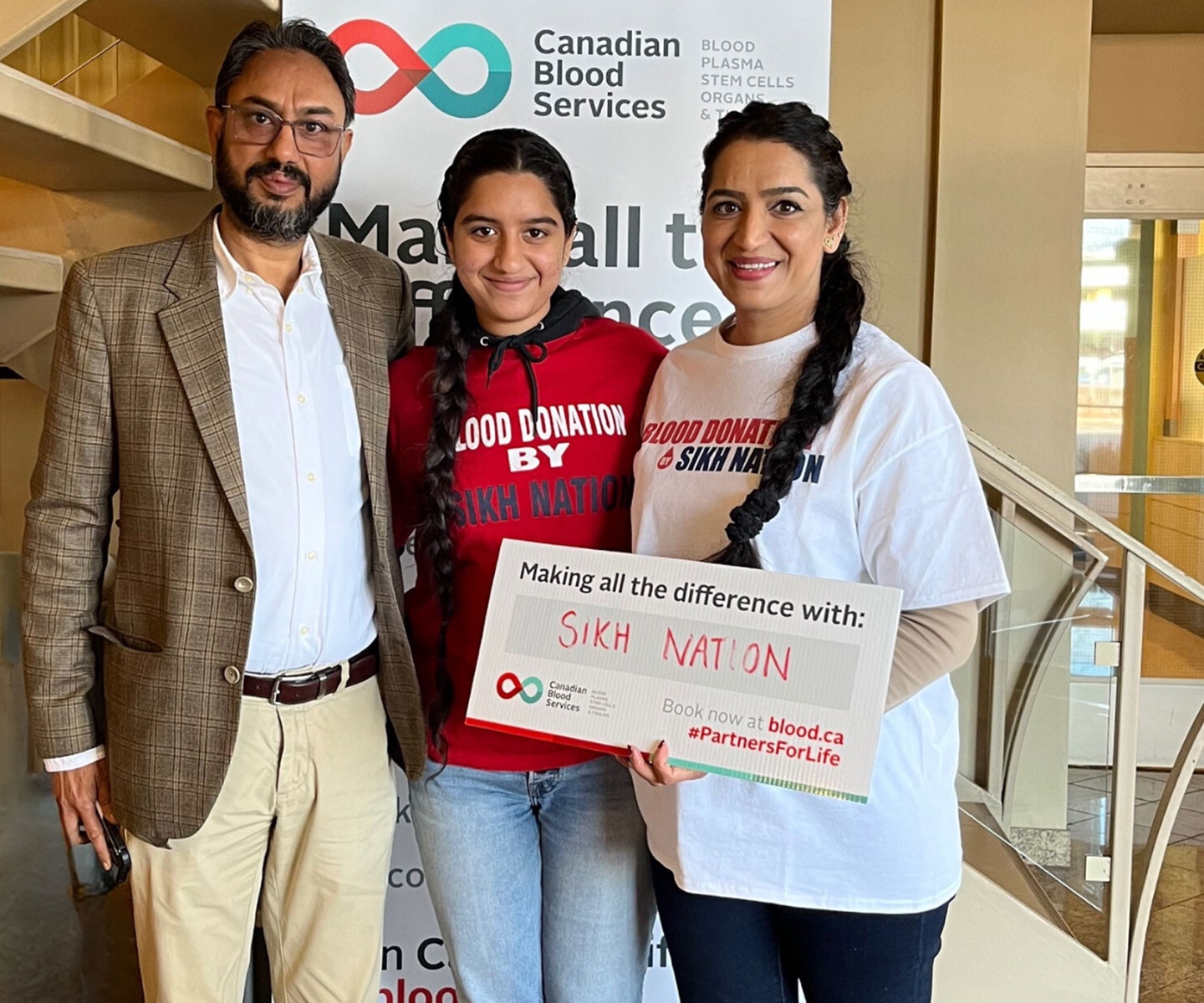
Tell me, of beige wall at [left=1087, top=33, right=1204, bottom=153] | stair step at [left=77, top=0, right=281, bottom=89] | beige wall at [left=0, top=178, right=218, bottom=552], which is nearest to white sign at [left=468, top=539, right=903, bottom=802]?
stair step at [left=77, top=0, right=281, bottom=89]

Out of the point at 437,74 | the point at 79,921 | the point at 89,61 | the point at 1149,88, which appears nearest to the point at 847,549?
the point at 437,74

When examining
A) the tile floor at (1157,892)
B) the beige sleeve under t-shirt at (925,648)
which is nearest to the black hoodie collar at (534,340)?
the beige sleeve under t-shirt at (925,648)

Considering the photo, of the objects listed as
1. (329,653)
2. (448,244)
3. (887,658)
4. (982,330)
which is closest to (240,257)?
(448,244)

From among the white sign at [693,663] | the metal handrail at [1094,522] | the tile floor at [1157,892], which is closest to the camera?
the white sign at [693,663]

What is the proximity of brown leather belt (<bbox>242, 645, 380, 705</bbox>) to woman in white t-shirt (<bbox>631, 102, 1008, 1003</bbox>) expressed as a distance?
0.50m

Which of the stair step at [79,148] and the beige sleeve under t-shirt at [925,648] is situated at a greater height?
the stair step at [79,148]

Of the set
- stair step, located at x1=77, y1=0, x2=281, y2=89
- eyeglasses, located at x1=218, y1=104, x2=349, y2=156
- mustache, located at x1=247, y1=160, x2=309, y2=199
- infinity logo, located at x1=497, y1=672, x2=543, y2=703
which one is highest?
stair step, located at x1=77, y1=0, x2=281, y2=89

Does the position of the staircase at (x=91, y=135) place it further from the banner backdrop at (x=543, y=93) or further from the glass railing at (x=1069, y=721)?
the glass railing at (x=1069, y=721)

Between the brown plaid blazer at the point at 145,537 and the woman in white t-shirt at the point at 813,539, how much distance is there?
0.62 metres

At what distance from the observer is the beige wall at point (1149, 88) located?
4496 mm

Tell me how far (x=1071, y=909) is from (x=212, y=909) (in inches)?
78.1

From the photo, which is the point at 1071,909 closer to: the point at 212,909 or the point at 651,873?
the point at 651,873

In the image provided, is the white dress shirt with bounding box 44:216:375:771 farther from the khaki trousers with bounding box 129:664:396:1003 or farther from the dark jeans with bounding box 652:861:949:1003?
the dark jeans with bounding box 652:861:949:1003

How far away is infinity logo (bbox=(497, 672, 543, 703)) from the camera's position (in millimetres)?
1338
